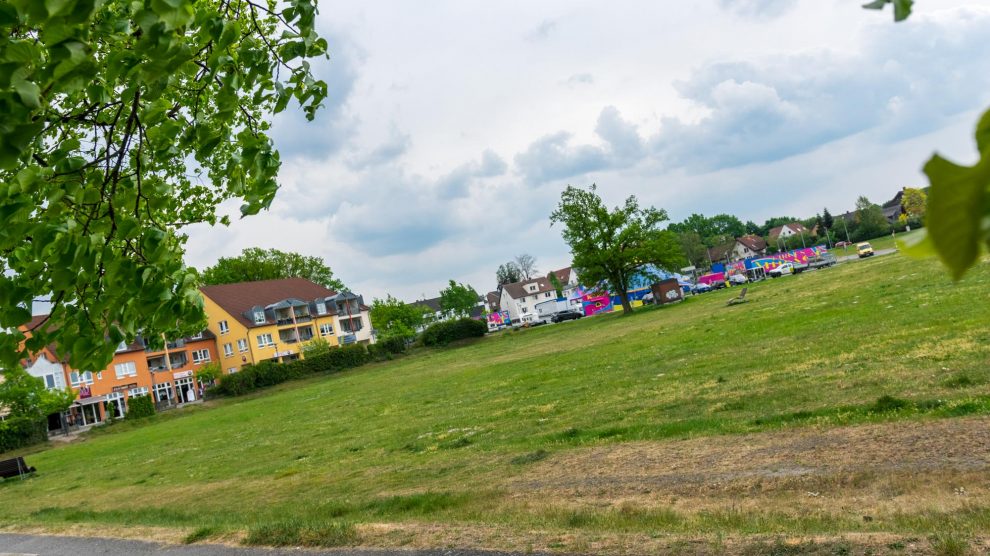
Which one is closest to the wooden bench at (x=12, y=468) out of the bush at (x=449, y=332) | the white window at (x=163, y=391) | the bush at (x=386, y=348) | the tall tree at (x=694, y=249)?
the bush at (x=386, y=348)

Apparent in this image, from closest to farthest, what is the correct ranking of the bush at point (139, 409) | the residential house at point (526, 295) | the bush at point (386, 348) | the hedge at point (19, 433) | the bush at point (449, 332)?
the hedge at point (19, 433)
the bush at point (139, 409)
the bush at point (386, 348)
the bush at point (449, 332)
the residential house at point (526, 295)

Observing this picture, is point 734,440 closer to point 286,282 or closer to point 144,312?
point 144,312

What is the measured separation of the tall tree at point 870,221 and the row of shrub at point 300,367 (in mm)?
62774

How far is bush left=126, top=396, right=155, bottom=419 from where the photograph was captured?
5275 cm

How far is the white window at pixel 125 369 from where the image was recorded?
69812 millimetres

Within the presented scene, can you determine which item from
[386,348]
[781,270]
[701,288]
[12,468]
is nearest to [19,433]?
[12,468]

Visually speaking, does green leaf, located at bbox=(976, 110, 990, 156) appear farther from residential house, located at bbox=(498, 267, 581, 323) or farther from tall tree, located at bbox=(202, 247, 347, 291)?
residential house, located at bbox=(498, 267, 581, 323)

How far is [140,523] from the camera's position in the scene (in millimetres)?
12484

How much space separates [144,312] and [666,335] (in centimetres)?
2812

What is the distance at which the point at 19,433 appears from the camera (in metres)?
46.2

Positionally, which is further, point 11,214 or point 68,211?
point 68,211

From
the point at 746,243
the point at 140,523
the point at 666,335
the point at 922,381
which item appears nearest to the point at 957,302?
the point at 922,381

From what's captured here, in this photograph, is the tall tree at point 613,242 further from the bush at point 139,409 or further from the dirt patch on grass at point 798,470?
the dirt patch on grass at point 798,470

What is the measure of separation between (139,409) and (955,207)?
59.5m
